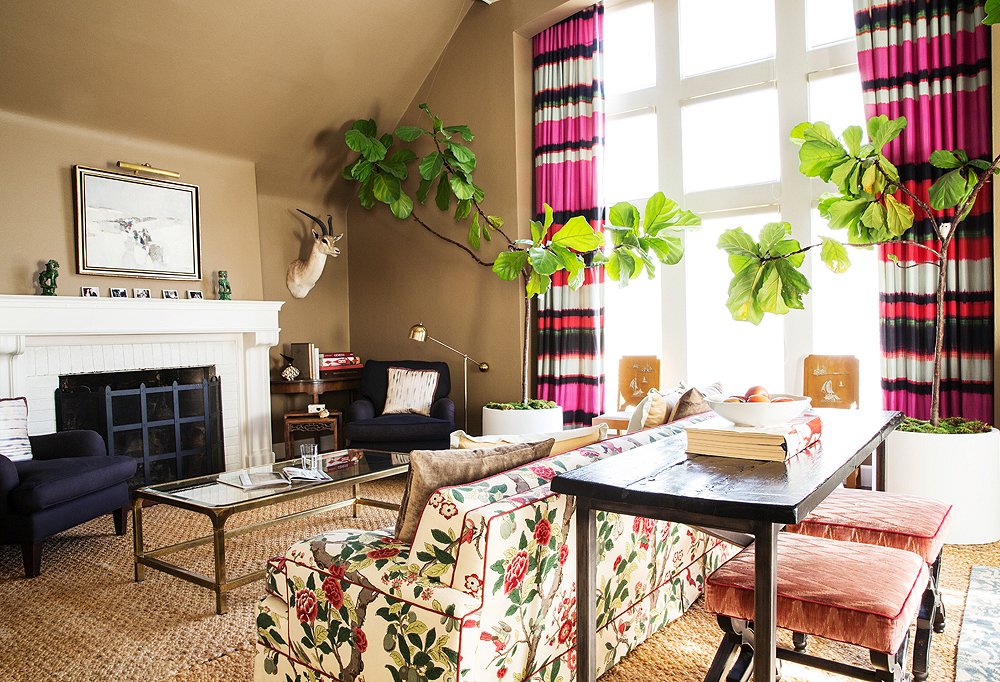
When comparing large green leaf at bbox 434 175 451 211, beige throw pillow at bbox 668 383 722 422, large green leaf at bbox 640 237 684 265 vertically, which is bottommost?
beige throw pillow at bbox 668 383 722 422

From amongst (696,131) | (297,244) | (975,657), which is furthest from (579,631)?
(297,244)

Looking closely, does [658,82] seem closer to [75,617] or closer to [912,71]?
[912,71]

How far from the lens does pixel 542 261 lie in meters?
4.72

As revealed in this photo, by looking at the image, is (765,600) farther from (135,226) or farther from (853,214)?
(135,226)

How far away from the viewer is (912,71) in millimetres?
4141

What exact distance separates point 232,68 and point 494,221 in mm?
2089

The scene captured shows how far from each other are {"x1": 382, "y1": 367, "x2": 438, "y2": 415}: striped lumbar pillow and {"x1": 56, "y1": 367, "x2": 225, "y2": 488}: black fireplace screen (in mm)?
1288

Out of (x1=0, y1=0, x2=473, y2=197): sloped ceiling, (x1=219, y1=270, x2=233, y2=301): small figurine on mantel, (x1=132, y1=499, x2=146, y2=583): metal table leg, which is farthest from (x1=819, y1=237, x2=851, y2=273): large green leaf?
(x1=219, y1=270, x2=233, y2=301): small figurine on mantel

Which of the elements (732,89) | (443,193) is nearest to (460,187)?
(443,193)

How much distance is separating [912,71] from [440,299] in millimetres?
3659

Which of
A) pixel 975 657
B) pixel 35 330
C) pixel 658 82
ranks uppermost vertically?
pixel 658 82

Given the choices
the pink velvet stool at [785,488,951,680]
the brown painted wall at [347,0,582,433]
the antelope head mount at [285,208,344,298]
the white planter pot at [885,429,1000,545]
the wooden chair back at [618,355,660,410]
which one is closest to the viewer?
the pink velvet stool at [785,488,951,680]

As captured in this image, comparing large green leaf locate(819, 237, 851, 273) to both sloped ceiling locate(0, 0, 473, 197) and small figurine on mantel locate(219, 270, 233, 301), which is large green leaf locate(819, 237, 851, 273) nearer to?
sloped ceiling locate(0, 0, 473, 197)

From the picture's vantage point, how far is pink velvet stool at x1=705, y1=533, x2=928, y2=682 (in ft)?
5.33
